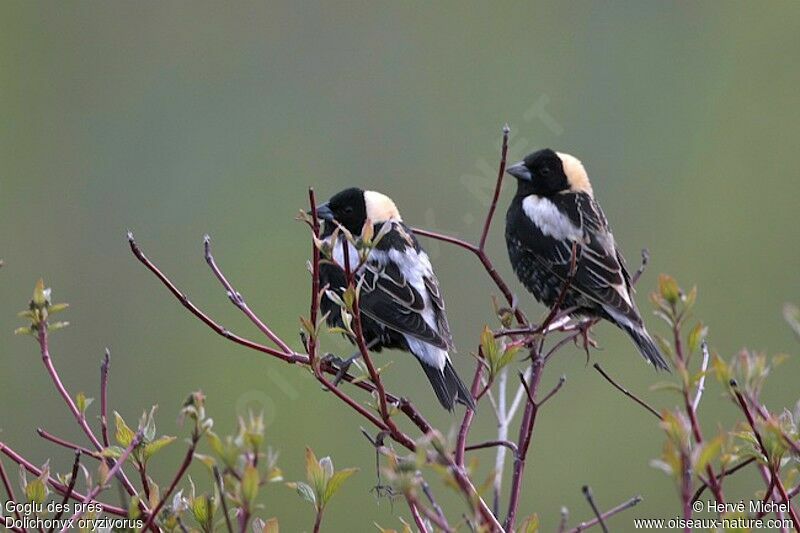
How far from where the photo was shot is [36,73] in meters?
13.6

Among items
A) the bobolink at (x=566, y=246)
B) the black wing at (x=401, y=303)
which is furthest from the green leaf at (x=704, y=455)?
the bobolink at (x=566, y=246)

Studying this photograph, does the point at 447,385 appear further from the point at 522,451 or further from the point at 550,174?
the point at 550,174

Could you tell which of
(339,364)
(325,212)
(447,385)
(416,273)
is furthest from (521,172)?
(339,364)

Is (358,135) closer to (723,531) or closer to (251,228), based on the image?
(251,228)

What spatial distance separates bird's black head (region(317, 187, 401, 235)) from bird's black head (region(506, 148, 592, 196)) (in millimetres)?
566

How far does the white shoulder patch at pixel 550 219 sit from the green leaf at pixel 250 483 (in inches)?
97.8

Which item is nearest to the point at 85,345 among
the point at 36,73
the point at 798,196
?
the point at 36,73

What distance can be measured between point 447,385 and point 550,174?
4.16 feet

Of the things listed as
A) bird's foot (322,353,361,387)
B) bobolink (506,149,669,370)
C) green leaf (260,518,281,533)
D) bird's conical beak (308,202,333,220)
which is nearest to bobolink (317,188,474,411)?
bird's conical beak (308,202,333,220)

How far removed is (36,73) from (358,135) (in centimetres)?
411

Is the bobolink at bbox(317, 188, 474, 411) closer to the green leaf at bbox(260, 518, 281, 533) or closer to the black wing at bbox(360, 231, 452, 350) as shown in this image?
the black wing at bbox(360, 231, 452, 350)

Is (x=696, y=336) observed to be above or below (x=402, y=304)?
above

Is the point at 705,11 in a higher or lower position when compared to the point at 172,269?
higher

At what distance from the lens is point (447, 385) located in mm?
2949
